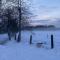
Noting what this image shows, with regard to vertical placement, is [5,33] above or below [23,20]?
below

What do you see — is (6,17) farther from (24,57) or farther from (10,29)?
(24,57)

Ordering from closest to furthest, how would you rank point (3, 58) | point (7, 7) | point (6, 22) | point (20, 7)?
1. point (3, 58)
2. point (20, 7)
3. point (7, 7)
4. point (6, 22)

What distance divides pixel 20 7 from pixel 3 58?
1330 centimetres

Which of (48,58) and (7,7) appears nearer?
(48,58)

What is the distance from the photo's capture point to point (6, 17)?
79.0 feet

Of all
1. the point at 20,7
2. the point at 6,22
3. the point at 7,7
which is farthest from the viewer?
the point at 6,22

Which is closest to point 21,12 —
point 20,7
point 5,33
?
point 20,7

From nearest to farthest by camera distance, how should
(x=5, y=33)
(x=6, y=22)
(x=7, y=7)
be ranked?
1. (x=7, y=7)
2. (x=6, y=22)
3. (x=5, y=33)

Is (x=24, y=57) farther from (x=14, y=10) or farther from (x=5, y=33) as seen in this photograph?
(x=5, y=33)

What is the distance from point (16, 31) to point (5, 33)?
2.37 meters

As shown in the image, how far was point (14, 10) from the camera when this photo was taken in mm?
22172

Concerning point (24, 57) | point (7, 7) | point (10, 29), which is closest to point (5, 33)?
point (10, 29)

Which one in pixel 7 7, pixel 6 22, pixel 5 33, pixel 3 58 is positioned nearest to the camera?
pixel 3 58

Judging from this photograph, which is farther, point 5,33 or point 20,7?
point 5,33
